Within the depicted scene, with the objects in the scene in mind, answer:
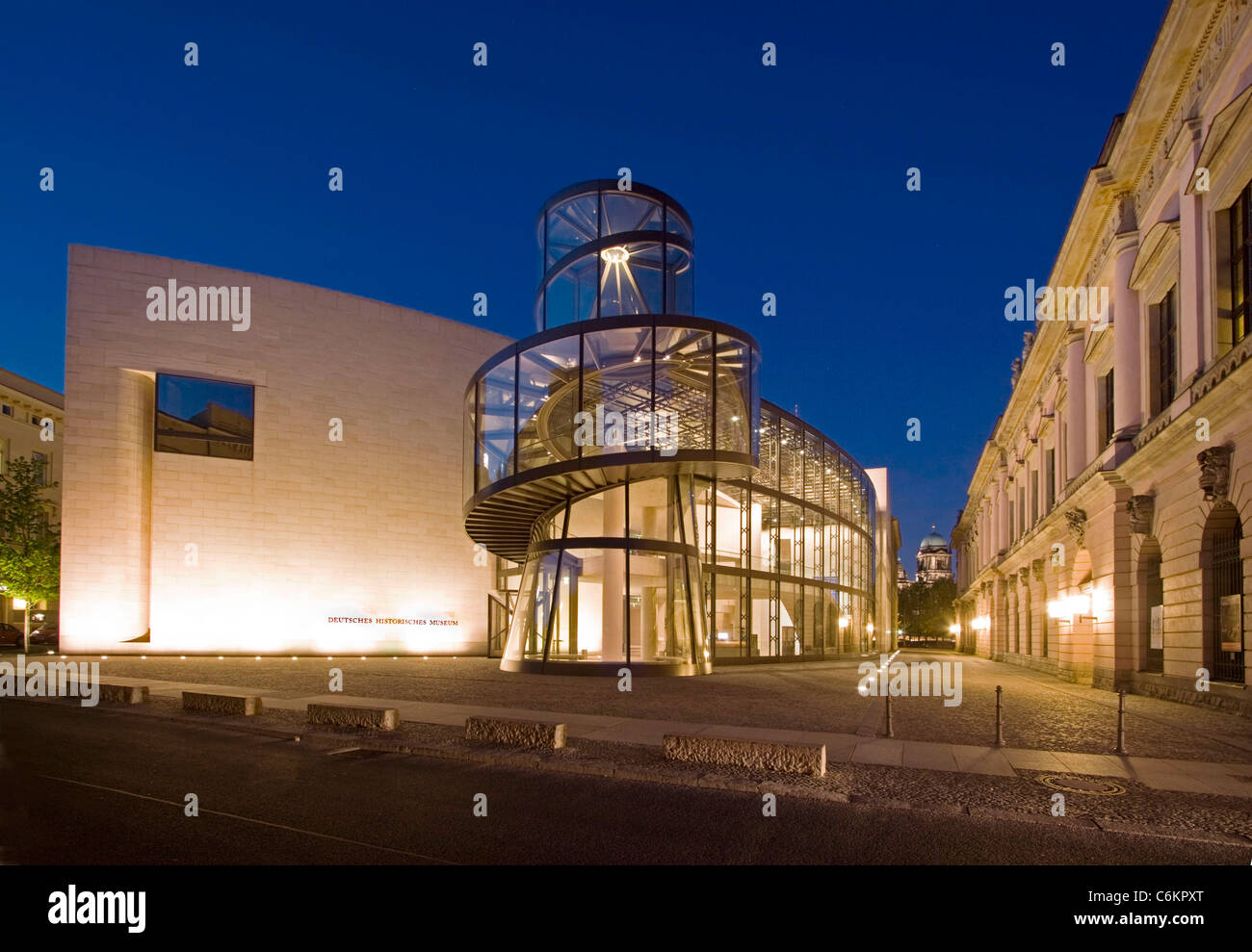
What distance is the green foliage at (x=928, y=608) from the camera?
5108 inches

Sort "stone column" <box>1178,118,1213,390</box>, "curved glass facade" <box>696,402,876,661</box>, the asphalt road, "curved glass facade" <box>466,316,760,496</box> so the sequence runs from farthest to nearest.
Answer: "curved glass facade" <box>696,402,876,661</box>, "curved glass facade" <box>466,316,760,496</box>, "stone column" <box>1178,118,1213,390</box>, the asphalt road

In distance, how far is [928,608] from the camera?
132m

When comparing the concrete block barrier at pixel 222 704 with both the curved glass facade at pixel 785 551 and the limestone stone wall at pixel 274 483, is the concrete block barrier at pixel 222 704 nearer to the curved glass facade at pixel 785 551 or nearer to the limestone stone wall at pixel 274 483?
the curved glass facade at pixel 785 551

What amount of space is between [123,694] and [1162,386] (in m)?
29.2

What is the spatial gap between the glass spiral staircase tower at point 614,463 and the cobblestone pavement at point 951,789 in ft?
52.4

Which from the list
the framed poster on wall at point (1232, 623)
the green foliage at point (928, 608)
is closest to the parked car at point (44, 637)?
the framed poster on wall at point (1232, 623)

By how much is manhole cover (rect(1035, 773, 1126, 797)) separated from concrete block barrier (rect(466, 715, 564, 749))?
6.72 meters

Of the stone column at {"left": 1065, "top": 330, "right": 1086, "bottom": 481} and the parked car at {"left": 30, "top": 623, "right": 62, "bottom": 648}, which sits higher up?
the stone column at {"left": 1065, "top": 330, "right": 1086, "bottom": 481}

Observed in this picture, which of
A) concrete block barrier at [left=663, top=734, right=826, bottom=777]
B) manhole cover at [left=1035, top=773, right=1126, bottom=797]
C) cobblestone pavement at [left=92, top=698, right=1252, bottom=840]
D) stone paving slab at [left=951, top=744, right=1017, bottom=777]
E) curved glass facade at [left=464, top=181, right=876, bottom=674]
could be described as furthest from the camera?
curved glass facade at [left=464, top=181, right=876, bottom=674]

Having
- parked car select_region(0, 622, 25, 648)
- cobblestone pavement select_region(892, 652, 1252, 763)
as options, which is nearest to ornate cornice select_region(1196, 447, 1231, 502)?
cobblestone pavement select_region(892, 652, 1252, 763)

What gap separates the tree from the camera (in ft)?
154

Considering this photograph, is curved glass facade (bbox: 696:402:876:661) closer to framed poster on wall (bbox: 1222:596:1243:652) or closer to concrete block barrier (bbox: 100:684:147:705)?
framed poster on wall (bbox: 1222:596:1243:652)
